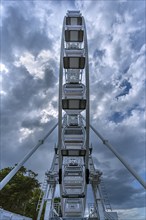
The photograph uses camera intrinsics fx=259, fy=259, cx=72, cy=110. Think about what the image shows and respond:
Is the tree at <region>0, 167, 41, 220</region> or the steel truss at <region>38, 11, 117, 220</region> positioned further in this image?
the tree at <region>0, 167, 41, 220</region>

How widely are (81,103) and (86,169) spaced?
5.41 meters

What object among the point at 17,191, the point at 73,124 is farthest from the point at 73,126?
the point at 17,191

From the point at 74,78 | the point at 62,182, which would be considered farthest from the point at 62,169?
the point at 74,78

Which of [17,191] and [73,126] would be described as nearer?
[73,126]

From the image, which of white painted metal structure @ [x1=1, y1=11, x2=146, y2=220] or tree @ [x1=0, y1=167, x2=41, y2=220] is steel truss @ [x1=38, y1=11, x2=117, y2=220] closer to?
white painted metal structure @ [x1=1, y1=11, x2=146, y2=220]

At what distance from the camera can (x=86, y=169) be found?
21078 millimetres

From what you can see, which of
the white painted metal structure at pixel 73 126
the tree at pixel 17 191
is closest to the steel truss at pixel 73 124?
the white painted metal structure at pixel 73 126

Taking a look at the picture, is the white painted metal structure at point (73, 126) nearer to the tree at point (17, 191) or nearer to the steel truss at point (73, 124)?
the steel truss at point (73, 124)

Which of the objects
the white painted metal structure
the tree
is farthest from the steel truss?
the tree

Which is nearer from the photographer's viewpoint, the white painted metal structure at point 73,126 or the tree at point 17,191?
the white painted metal structure at point 73,126

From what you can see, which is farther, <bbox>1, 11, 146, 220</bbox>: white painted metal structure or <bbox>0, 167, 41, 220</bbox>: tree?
<bbox>0, 167, 41, 220</bbox>: tree

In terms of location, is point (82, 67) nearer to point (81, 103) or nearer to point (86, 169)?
point (81, 103)

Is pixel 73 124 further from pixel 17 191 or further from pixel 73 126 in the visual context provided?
pixel 17 191

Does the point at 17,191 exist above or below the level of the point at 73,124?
above
